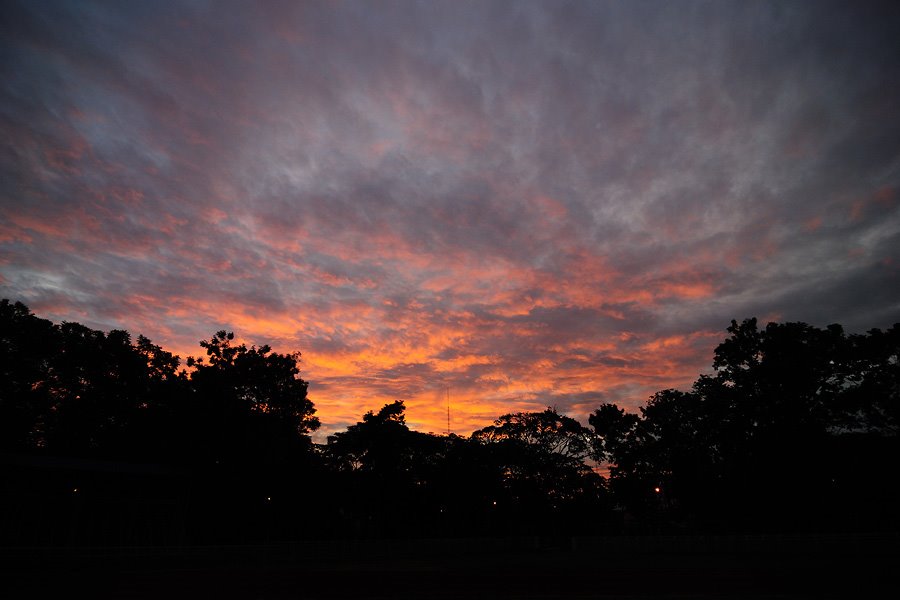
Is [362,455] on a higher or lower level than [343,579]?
higher

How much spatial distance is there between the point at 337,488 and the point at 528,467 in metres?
24.4

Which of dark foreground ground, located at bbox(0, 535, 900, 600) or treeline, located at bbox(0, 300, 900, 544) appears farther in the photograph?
treeline, located at bbox(0, 300, 900, 544)

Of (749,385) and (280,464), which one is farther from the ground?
(749,385)

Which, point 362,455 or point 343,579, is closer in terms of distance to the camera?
point 343,579

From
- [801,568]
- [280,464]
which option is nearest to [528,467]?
[280,464]

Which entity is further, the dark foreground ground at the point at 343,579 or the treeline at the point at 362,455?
the treeline at the point at 362,455

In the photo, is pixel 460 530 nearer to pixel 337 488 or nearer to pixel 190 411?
pixel 337 488

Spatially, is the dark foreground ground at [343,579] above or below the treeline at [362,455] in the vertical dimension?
below

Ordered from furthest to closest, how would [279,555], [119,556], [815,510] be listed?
1. [815,510]
2. [279,555]
3. [119,556]

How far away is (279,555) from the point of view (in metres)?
28.0

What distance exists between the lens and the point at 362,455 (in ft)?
169

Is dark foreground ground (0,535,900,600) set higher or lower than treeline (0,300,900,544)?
lower

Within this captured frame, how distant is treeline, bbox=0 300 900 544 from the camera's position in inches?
1186

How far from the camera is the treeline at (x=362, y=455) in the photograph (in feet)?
98.8
